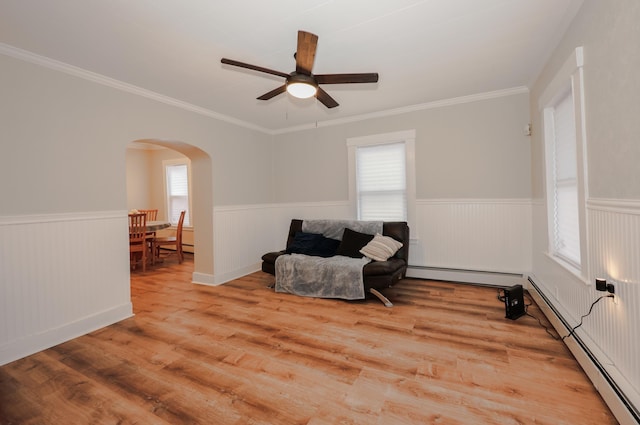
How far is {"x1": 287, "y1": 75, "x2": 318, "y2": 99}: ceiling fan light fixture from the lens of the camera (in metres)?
2.16

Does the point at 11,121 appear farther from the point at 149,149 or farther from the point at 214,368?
the point at 149,149

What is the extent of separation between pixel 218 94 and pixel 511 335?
13.2ft

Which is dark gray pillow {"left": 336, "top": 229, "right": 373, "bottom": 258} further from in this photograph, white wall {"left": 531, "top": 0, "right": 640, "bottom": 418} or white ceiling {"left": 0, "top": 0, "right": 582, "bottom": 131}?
white wall {"left": 531, "top": 0, "right": 640, "bottom": 418}

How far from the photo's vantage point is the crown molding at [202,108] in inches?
95.8

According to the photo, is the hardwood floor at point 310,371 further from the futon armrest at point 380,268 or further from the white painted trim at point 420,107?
the white painted trim at point 420,107

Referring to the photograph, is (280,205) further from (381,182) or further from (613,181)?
(613,181)

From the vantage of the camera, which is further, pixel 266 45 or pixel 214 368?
pixel 266 45

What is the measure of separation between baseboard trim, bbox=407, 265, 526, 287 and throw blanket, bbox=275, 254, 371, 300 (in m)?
1.10

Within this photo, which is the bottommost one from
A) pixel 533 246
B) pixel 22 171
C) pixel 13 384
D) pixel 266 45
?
pixel 13 384

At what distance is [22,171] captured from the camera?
2.36m

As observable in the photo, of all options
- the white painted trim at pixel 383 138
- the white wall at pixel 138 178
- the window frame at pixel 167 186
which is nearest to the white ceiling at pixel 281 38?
the white painted trim at pixel 383 138

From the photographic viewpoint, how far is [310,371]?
2.01 m

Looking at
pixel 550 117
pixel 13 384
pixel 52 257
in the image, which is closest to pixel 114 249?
Answer: pixel 52 257

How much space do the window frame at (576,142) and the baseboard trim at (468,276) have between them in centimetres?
96
